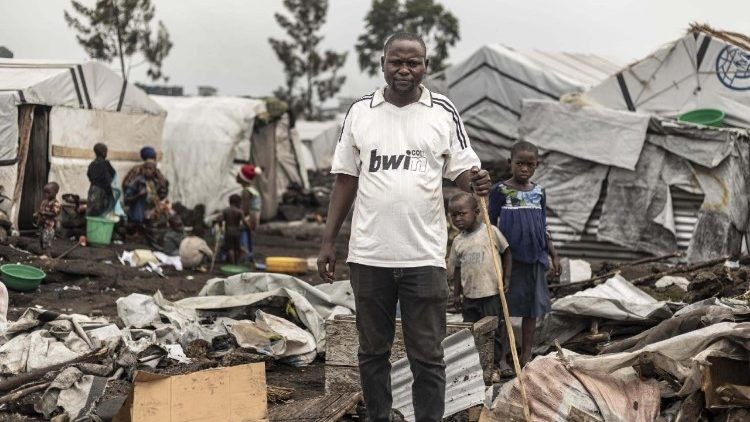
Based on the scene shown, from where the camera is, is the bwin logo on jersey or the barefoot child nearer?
the bwin logo on jersey

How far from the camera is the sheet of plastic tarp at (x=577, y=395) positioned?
14.1 feet

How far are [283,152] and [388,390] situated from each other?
16959 mm

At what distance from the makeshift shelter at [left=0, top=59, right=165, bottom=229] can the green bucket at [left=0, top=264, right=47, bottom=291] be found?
3.93 m

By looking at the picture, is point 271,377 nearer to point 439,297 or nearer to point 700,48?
point 439,297

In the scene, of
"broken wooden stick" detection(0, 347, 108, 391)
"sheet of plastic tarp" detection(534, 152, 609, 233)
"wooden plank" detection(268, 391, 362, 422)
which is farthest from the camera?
"sheet of plastic tarp" detection(534, 152, 609, 233)

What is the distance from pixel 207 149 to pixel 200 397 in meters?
14.8

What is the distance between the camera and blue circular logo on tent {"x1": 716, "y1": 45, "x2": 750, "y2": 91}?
1378cm

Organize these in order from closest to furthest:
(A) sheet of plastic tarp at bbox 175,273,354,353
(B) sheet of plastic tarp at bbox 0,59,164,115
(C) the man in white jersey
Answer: (C) the man in white jersey → (A) sheet of plastic tarp at bbox 175,273,354,353 → (B) sheet of plastic tarp at bbox 0,59,164,115

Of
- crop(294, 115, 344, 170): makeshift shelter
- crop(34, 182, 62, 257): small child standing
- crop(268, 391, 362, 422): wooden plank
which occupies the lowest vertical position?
crop(294, 115, 344, 170): makeshift shelter

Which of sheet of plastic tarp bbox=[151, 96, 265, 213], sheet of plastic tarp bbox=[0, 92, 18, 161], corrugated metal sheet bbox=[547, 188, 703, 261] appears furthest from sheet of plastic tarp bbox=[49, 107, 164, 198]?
corrugated metal sheet bbox=[547, 188, 703, 261]

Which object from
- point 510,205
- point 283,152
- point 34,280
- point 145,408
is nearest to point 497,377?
point 510,205

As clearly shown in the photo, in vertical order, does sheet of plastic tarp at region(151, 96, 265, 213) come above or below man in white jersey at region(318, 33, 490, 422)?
below

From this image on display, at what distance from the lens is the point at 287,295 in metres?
7.14

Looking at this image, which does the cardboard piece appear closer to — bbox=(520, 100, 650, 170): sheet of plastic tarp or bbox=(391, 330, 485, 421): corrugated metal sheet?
bbox=(391, 330, 485, 421): corrugated metal sheet
